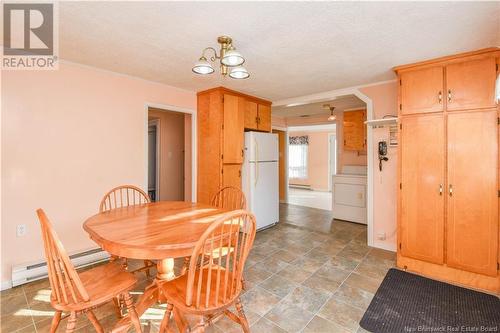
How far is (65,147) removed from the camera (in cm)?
263

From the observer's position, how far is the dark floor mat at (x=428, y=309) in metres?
1.77

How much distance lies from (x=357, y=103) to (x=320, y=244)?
2.97 m

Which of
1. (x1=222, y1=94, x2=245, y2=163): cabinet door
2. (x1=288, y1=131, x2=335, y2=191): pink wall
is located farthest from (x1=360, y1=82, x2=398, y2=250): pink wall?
(x1=288, y1=131, x2=335, y2=191): pink wall

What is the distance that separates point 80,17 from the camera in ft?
5.87

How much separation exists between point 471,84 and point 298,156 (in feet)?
23.7

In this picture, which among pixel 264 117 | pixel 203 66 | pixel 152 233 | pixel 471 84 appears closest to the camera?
pixel 152 233

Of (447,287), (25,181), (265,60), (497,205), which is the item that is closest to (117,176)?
(25,181)

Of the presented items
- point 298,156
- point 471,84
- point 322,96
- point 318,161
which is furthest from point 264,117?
point 298,156

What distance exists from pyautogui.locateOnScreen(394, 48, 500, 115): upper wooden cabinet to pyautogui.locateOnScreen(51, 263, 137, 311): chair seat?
3145 millimetres

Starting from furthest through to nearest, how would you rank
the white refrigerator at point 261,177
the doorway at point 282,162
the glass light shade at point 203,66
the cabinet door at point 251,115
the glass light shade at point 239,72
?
the doorway at point 282,162
the cabinet door at point 251,115
the white refrigerator at point 261,177
the glass light shade at point 239,72
the glass light shade at point 203,66

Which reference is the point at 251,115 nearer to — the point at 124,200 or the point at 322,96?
the point at 322,96

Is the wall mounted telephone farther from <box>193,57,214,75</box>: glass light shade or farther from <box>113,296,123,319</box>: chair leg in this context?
<box>113,296,123,319</box>: chair leg

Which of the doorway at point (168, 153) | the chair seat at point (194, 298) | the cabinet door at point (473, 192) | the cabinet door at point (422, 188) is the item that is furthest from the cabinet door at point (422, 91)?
the doorway at point (168, 153)

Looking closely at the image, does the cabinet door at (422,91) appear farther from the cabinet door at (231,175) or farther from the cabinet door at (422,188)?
the cabinet door at (231,175)
